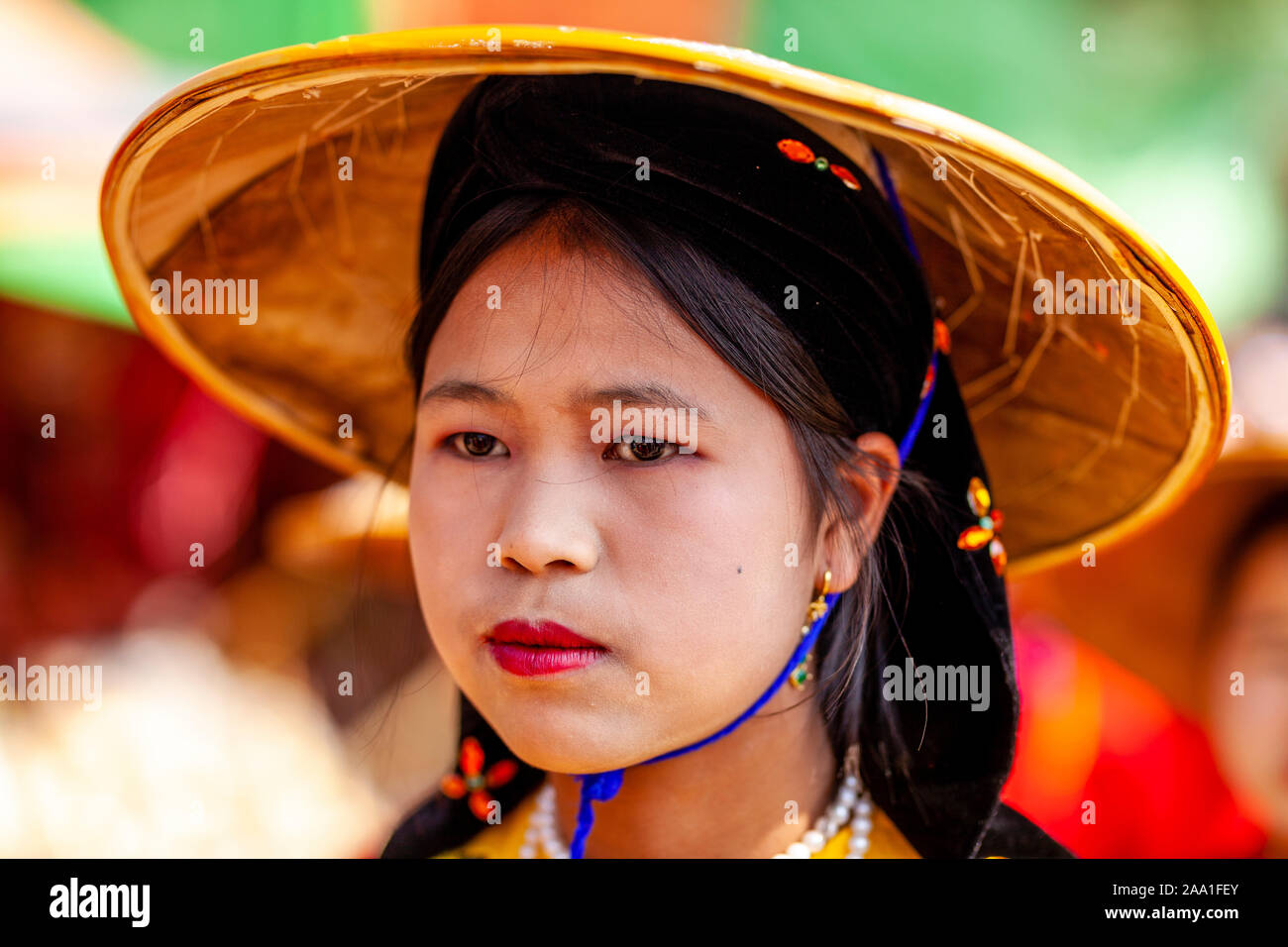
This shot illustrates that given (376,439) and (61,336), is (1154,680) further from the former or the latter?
(61,336)

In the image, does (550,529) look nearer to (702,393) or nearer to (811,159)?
(702,393)

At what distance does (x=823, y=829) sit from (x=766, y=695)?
0.59 ft

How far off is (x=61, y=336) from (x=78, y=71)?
593mm

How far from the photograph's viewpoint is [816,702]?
1.17 metres

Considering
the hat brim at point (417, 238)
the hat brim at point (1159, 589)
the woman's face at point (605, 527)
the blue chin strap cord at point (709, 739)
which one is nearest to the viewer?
the hat brim at point (417, 238)

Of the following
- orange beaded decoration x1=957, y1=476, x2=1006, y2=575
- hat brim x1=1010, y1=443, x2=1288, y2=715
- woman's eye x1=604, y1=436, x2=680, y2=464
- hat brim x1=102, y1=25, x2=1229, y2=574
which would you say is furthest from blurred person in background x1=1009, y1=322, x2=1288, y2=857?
woman's eye x1=604, y1=436, x2=680, y2=464

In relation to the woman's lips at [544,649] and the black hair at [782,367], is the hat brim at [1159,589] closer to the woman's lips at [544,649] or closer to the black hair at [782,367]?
the black hair at [782,367]

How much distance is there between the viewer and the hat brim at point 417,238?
2.77 ft

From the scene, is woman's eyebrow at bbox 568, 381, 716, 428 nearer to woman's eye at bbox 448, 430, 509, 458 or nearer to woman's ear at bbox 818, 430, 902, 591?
woman's eye at bbox 448, 430, 509, 458

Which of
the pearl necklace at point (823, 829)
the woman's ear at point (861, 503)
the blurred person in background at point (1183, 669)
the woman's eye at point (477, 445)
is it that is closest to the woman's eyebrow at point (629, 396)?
the woman's eye at point (477, 445)

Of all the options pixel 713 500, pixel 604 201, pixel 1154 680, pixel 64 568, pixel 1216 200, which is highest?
pixel 1216 200

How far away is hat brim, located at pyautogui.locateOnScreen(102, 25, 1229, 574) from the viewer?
2.77 ft

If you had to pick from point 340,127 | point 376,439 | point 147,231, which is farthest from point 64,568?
point 340,127
